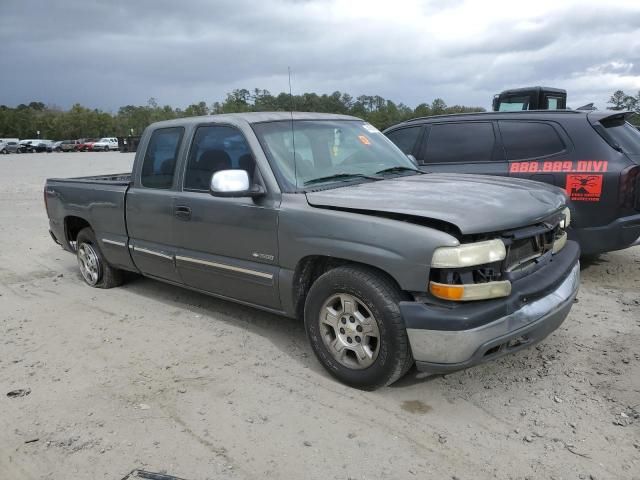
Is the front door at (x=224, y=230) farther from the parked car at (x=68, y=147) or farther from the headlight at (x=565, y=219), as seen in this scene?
the parked car at (x=68, y=147)

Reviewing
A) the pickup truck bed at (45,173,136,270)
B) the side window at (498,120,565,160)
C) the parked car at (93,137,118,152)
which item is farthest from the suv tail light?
the parked car at (93,137,118,152)

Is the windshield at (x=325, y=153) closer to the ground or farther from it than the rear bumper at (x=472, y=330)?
farther from it

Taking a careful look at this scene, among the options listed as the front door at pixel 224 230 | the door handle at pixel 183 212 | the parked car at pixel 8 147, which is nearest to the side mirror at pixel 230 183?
the front door at pixel 224 230

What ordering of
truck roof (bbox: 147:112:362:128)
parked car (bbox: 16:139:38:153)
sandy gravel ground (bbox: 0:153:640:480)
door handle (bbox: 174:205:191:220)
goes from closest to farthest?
sandy gravel ground (bbox: 0:153:640:480)
truck roof (bbox: 147:112:362:128)
door handle (bbox: 174:205:191:220)
parked car (bbox: 16:139:38:153)

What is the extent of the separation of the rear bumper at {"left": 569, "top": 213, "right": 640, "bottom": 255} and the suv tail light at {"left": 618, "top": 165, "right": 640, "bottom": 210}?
0.14 meters

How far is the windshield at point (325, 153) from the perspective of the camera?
393cm

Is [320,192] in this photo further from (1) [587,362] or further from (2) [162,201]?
(1) [587,362]

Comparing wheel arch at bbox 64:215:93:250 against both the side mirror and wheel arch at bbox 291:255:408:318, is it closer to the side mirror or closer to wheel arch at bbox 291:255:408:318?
the side mirror

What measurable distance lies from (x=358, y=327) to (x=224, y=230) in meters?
1.39

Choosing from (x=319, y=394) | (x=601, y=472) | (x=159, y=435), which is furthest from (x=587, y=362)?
(x=159, y=435)

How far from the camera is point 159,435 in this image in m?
3.06

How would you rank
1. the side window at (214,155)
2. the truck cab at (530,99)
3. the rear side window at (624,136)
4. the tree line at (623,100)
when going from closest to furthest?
the side window at (214,155)
the rear side window at (624,136)
the truck cab at (530,99)
the tree line at (623,100)

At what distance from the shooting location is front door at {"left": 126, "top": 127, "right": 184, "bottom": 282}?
470cm

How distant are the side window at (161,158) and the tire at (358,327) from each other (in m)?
1.95
